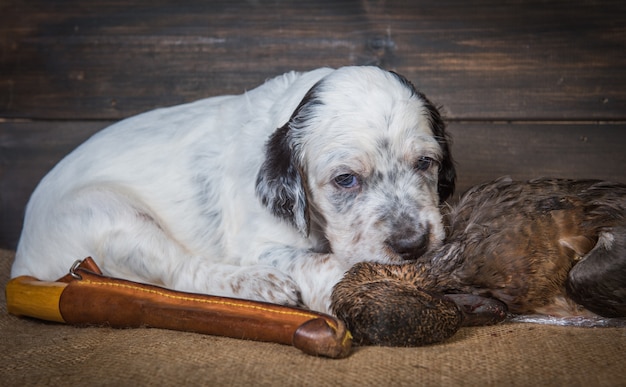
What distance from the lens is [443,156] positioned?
359 cm

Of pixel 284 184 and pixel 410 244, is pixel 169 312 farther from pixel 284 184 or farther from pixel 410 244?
pixel 410 244

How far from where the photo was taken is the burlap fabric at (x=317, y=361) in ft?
7.83

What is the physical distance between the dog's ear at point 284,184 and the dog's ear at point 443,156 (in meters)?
0.68

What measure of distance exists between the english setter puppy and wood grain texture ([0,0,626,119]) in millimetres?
876

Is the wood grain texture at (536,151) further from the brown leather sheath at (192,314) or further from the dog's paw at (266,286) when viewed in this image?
the brown leather sheath at (192,314)

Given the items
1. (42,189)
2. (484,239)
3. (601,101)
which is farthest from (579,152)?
(42,189)

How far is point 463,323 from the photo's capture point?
2936 mm

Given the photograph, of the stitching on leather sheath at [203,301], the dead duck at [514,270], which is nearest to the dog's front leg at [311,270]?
the dead duck at [514,270]

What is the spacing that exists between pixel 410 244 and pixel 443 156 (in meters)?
0.73

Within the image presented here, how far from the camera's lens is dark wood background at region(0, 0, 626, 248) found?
4.69m

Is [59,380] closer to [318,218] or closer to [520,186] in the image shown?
[318,218]

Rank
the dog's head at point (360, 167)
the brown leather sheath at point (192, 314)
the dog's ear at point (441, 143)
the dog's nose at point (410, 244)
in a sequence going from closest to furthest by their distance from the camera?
the brown leather sheath at point (192, 314)
the dog's nose at point (410, 244)
the dog's head at point (360, 167)
the dog's ear at point (441, 143)

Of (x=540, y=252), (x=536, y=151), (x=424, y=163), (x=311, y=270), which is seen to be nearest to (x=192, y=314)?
(x=311, y=270)

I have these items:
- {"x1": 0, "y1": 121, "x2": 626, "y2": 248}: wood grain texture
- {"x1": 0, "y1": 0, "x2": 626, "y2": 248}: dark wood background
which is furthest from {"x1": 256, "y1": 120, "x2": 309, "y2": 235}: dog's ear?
{"x1": 0, "y1": 121, "x2": 626, "y2": 248}: wood grain texture
